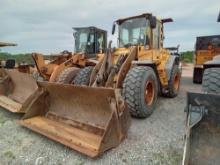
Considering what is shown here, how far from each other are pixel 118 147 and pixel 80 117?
870 mm

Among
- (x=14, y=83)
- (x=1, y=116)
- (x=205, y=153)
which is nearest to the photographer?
(x=205, y=153)

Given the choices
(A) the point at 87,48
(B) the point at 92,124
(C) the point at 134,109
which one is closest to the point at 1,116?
(B) the point at 92,124

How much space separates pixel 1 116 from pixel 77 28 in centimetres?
655

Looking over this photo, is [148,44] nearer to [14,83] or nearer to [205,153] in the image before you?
[14,83]

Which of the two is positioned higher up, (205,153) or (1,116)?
(205,153)

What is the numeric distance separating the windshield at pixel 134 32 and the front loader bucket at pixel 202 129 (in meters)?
3.63

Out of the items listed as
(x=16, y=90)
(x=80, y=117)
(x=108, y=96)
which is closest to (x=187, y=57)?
(x=16, y=90)

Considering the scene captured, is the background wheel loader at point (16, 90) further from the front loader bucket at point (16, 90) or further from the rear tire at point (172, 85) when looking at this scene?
the rear tire at point (172, 85)

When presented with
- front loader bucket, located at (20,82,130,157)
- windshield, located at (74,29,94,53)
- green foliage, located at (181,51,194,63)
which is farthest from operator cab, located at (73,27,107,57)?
green foliage, located at (181,51,194,63)

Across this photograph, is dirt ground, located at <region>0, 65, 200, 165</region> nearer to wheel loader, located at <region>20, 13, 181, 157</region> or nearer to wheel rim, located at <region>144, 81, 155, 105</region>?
wheel loader, located at <region>20, 13, 181, 157</region>

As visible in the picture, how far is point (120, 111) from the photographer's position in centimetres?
323

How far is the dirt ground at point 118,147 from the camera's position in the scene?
9.97 ft

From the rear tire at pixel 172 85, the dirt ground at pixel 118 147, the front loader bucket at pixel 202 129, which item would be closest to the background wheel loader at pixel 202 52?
the rear tire at pixel 172 85

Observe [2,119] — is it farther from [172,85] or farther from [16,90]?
→ [172,85]
